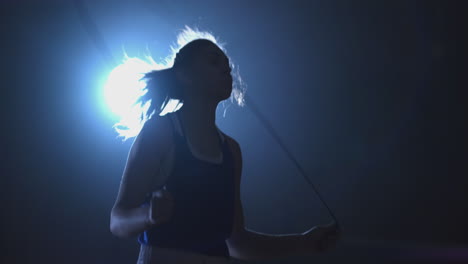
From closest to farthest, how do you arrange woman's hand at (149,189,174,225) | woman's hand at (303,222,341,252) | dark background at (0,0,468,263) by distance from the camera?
woman's hand at (149,189,174,225), woman's hand at (303,222,341,252), dark background at (0,0,468,263)

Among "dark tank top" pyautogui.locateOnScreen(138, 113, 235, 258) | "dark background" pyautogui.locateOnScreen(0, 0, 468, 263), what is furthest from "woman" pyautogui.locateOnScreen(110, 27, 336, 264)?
"dark background" pyautogui.locateOnScreen(0, 0, 468, 263)

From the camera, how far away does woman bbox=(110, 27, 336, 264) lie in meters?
0.82

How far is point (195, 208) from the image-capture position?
0.85 meters

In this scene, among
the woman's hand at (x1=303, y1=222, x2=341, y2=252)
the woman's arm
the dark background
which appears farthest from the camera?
the dark background

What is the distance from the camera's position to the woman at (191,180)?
0.82 meters

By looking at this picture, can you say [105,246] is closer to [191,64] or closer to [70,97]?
[70,97]

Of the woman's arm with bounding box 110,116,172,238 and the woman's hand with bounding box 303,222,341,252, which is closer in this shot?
the woman's arm with bounding box 110,116,172,238

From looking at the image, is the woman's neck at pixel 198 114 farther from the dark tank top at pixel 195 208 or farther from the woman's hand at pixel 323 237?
the woman's hand at pixel 323 237

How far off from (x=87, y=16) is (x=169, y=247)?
216cm

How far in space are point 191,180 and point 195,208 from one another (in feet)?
0.17

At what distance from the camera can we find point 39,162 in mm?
2631

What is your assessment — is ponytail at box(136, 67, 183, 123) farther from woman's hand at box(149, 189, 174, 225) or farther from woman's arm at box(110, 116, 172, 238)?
woman's hand at box(149, 189, 174, 225)

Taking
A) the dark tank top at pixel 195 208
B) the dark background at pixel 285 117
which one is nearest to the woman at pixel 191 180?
the dark tank top at pixel 195 208

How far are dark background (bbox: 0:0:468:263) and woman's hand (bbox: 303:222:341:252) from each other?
1609 millimetres
